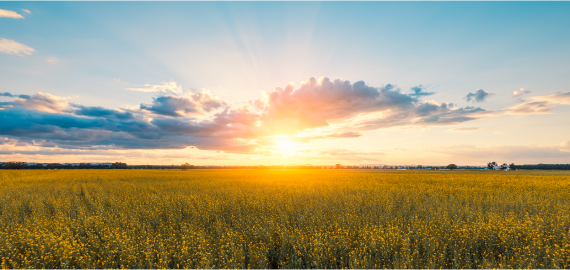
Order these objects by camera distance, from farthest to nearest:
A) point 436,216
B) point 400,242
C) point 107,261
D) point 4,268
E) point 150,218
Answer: point 150,218
point 436,216
point 400,242
point 107,261
point 4,268

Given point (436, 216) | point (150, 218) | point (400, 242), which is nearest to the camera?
point (400, 242)

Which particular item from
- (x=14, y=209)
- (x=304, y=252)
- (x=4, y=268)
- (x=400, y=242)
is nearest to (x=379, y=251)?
(x=400, y=242)

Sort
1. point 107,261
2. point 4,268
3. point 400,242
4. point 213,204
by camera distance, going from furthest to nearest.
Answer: point 213,204 → point 400,242 → point 107,261 → point 4,268

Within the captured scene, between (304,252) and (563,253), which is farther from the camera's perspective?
(304,252)

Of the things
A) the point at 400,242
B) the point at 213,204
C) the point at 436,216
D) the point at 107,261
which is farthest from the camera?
the point at 213,204

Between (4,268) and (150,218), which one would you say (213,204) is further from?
(4,268)

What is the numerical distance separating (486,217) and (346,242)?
8170 mm

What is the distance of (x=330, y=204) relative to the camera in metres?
13.2

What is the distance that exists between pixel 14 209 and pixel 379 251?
65.8 feet

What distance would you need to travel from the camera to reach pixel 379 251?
269 inches

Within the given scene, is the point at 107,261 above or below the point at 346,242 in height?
below

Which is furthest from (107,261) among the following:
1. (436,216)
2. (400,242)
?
(436,216)

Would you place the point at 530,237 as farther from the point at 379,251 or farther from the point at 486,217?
the point at 379,251

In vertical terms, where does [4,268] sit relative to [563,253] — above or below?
below
